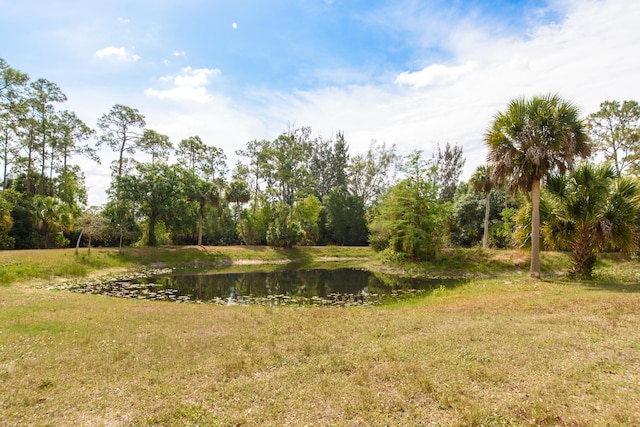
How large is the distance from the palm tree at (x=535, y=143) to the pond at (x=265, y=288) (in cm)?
725

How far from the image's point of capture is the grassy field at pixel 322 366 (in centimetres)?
461

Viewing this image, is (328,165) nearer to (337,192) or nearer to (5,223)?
(337,192)

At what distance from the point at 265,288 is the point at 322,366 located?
49.7 ft

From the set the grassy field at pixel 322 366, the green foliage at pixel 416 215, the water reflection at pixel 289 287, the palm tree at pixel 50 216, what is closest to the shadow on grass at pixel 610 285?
the grassy field at pixel 322 366

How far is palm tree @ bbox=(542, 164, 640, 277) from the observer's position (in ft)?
51.0

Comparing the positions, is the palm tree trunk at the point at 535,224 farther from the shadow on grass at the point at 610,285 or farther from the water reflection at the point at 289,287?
the water reflection at the point at 289,287

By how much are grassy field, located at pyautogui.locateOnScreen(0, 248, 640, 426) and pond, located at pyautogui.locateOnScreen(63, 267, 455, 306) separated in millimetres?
5290

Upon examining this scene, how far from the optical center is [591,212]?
1568 centimetres

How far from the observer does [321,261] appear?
4128 centimetres

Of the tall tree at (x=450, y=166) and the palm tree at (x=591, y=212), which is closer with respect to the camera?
the palm tree at (x=591, y=212)

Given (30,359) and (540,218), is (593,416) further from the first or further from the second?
(540,218)

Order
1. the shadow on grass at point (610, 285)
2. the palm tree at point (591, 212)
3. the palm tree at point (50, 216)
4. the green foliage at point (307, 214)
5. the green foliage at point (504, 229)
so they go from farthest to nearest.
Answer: the green foliage at point (307, 214)
the green foliage at point (504, 229)
the palm tree at point (50, 216)
the palm tree at point (591, 212)
the shadow on grass at point (610, 285)

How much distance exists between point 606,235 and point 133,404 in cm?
1871

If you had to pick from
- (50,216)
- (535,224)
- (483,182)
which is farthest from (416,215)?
(50,216)
